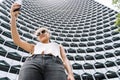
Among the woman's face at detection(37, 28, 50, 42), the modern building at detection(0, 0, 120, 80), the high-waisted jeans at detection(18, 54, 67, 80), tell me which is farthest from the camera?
the modern building at detection(0, 0, 120, 80)

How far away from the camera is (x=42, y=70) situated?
2723mm

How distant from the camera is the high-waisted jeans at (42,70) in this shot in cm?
264

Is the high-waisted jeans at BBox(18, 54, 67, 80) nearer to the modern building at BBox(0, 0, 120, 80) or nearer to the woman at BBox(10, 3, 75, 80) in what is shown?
the woman at BBox(10, 3, 75, 80)

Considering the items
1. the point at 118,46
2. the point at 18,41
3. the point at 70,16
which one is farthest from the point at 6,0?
the point at 18,41

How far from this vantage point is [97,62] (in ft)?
138

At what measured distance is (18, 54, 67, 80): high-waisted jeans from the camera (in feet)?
8.68

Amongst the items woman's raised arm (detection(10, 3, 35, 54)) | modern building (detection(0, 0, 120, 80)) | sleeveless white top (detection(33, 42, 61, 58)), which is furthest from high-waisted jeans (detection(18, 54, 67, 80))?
modern building (detection(0, 0, 120, 80))

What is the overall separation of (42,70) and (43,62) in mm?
120

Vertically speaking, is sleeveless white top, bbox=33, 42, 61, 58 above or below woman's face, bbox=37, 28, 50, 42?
below

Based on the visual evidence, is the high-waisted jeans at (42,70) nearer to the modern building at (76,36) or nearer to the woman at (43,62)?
the woman at (43,62)

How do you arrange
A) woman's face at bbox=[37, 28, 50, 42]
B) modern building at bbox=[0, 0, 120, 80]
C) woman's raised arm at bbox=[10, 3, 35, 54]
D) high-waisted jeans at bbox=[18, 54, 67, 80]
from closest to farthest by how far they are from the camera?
→ high-waisted jeans at bbox=[18, 54, 67, 80] → woman's raised arm at bbox=[10, 3, 35, 54] → woman's face at bbox=[37, 28, 50, 42] → modern building at bbox=[0, 0, 120, 80]

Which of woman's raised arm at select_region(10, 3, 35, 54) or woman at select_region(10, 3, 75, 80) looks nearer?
woman at select_region(10, 3, 75, 80)

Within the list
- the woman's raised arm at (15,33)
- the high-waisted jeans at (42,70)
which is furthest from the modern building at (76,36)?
the high-waisted jeans at (42,70)

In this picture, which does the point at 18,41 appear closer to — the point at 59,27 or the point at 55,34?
the point at 55,34
